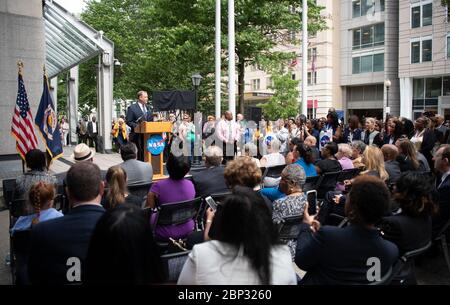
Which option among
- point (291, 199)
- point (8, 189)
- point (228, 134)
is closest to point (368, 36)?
point (228, 134)

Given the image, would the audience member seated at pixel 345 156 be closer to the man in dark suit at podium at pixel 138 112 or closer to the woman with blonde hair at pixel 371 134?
the woman with blonde hair at pixel 371 134

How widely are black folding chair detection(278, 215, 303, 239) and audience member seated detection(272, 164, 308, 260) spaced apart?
7 centimetres

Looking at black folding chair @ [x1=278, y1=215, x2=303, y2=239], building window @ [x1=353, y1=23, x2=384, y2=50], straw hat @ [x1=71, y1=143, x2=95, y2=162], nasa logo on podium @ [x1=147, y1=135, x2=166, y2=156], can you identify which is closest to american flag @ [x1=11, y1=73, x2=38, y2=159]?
straw hat @ [x1=71, y1=143, x2=95, y2=162]

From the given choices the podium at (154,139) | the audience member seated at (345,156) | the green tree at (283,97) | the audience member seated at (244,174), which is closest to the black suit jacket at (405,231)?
the audience member seated at (244,174)

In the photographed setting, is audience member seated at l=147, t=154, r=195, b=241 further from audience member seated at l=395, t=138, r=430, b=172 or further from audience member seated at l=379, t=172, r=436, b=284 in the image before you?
audience member seated at l=395, t=138, r=430, b=172

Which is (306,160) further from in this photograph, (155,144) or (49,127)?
(155,144)

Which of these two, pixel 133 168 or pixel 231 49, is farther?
pixel 231 49

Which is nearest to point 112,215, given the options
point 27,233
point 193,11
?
point 27,233

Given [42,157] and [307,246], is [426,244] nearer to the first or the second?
Answer: [307,246]

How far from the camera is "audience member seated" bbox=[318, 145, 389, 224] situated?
5301 mm

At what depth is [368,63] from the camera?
45.8 meters

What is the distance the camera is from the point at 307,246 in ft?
9.35

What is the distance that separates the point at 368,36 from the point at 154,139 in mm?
40603

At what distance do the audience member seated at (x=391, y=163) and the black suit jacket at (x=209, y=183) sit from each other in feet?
7.33
